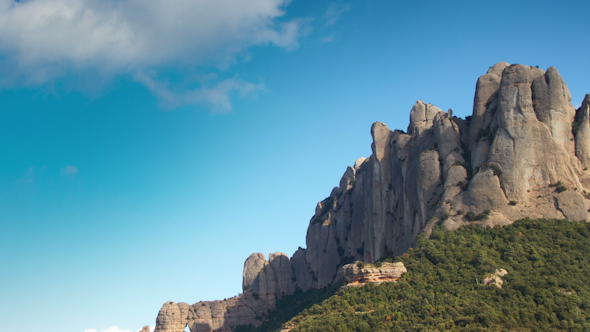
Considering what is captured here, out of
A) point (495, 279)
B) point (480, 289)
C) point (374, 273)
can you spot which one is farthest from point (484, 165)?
point (374, 273)

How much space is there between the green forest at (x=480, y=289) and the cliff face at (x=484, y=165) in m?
4.03

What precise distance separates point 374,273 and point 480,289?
1420cm

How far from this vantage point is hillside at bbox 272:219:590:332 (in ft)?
196

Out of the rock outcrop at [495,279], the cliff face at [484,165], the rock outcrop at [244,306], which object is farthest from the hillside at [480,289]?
the rock outcrop at [244,306]

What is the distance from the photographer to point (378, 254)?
104 m

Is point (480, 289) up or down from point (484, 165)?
down

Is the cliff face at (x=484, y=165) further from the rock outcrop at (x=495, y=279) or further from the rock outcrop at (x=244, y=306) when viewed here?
the rock outcrop at (x=244, y=306)

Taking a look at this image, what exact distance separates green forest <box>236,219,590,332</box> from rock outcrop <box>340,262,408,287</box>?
4.07 ft

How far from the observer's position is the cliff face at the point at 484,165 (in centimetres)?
8106

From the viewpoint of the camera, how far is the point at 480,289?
66.8 meters

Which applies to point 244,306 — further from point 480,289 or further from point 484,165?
point 480,289

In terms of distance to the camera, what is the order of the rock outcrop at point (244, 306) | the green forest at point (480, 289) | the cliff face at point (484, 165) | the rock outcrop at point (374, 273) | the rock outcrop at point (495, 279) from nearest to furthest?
the green forest at point (480, 289) < the rock outcrop at point (495, 279) < the rock outcrop at point (374, 273) < the cliff face at point (484, 165) < the rock outcrop at point (244, 306)

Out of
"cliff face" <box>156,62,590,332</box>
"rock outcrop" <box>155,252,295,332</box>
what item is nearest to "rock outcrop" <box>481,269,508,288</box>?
"cliff face" <box>156,62,590,332</box>

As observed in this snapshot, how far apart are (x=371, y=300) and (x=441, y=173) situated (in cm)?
2755
